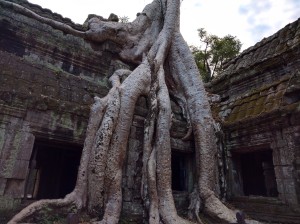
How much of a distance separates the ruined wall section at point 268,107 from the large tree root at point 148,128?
2.68ft

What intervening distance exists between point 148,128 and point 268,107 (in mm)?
2253

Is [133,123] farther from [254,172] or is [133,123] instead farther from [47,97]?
[254,172]

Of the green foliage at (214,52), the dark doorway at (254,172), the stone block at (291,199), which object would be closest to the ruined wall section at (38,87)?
the stone block at (291,199)

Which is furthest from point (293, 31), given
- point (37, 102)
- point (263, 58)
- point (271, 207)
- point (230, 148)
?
point (37, 102)

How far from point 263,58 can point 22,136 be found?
5038mm

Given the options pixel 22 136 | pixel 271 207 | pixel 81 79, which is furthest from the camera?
pixel 81 79

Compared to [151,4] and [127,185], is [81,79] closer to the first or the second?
[127,185]

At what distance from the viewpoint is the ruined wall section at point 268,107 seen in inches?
168

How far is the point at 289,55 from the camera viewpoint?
17.0ft

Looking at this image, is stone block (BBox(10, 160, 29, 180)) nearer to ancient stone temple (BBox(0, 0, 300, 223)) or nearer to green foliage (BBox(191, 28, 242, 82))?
ancient stone temple (BBox(0, 0, 300, 223))

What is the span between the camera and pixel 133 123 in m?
4.41

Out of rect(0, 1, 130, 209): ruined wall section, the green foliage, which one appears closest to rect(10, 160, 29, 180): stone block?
rect(0, 1, 130, 209): ruined wall section

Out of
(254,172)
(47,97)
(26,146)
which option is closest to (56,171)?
(26,146)

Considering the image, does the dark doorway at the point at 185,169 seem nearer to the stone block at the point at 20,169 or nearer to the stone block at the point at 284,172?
the stone block at the point at 284,172
